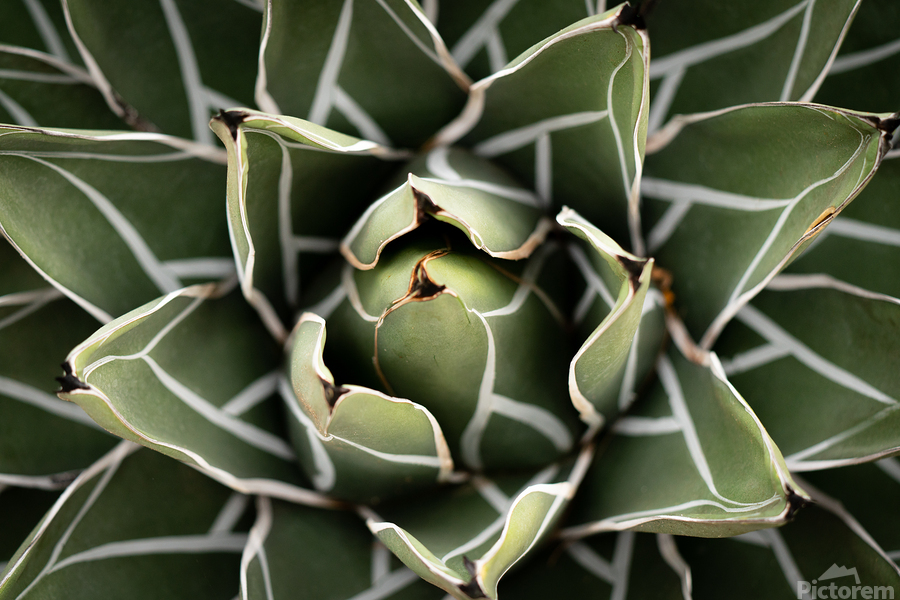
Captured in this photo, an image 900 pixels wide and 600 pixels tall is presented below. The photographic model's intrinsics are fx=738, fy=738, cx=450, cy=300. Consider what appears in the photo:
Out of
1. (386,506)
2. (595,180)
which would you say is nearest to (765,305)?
(595,180)

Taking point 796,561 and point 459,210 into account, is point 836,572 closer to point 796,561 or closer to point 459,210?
point 796,561

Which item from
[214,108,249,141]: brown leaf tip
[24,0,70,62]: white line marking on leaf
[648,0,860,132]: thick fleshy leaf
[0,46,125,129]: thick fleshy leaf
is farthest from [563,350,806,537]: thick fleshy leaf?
[24,0,70,62]: white line marking on leaf

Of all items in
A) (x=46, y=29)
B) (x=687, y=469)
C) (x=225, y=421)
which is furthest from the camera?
(x=46, y=29)

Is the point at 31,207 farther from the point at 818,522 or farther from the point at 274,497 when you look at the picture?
the point at 818,522

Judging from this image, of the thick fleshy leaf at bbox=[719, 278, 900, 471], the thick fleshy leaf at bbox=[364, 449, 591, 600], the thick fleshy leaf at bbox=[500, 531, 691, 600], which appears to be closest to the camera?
the thick fleshy leaf at bbox=[364, 449, 591, 600]

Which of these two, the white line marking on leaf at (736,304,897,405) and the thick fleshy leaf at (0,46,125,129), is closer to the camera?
the white line marking on leaf at (736,304,897,405)

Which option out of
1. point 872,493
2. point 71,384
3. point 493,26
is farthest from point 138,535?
point 872,493

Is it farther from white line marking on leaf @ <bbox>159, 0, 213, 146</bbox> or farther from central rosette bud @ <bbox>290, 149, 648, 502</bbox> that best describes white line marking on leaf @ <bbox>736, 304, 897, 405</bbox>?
white line marking on leaf @ <bbox>159, 0, 213, 146</bbox>
